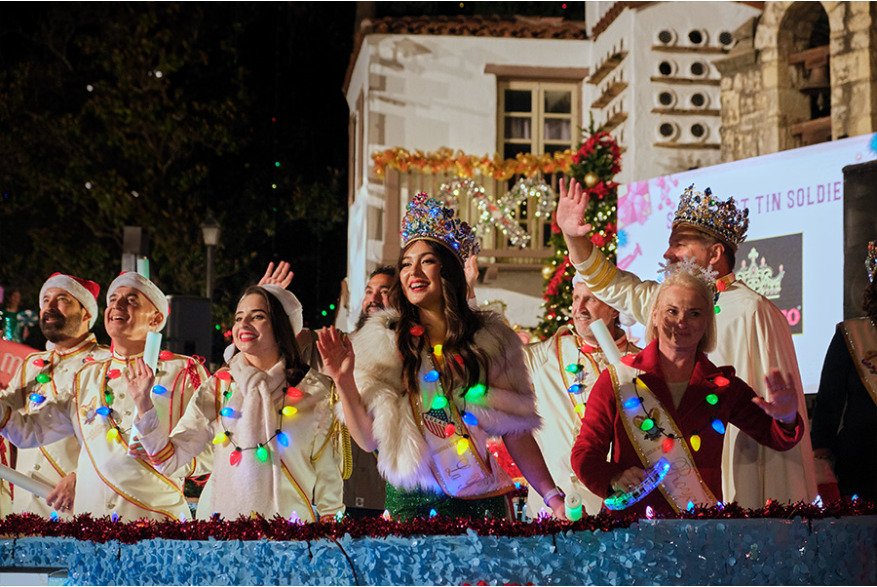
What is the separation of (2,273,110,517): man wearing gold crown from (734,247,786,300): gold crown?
4.31 m

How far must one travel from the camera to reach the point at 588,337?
24.6ft

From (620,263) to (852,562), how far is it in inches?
242

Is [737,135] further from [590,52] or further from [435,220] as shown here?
[435,220]

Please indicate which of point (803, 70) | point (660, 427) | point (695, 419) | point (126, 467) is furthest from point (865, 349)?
point (803, 70)

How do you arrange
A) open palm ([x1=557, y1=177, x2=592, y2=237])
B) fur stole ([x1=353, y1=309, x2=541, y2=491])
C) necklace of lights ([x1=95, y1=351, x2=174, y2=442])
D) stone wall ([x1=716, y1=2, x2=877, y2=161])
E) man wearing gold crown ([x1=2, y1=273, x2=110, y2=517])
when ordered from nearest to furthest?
fur stole ([x1=353, y1=309, x2=541, y2=491]) → open palm ([x1=557, y1=177, x2=592, y2=237]) → necklace of lights ([x1=95, y1=351, x2=174, y2=442]) → man wearing gold crown ([x1=2, y1=273, x2=110, y2=517]) → stone wall ([x1=716, y1=2, x2=877, y2=161])

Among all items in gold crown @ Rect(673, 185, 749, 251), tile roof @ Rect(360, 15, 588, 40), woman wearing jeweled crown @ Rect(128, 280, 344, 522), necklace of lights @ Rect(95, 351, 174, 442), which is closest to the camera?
woman wearing jeweled crown @ Rect(128, 280, 344, 522)

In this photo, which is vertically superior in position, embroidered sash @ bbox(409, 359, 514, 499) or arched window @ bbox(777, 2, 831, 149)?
arched window @ bbox(777, 2, 831, 149)

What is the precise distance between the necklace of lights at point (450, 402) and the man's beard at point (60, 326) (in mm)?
2879

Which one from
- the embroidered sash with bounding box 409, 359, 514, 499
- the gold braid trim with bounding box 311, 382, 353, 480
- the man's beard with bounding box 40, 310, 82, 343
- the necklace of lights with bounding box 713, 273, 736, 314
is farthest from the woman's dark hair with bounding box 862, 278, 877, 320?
the man's beard with bounding box 40, 310, 82, 343

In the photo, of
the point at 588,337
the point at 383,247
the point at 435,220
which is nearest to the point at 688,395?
the point at 435,220

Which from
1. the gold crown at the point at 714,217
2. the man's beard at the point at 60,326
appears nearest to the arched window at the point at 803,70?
the gold crown at the point at 714,217

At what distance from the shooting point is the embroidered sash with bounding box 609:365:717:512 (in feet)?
17.8

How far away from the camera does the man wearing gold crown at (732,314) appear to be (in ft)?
19.9

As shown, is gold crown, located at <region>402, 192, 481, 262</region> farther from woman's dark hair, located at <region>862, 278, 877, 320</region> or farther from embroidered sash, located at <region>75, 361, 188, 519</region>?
woman's dark hair, located at <region>862, 278, 877, 320</region>
